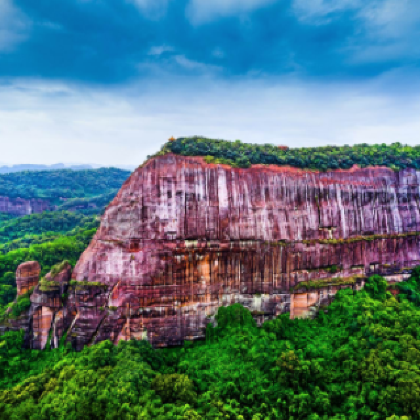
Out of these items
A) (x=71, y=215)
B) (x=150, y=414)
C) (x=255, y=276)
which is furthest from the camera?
(x=71, y=215)

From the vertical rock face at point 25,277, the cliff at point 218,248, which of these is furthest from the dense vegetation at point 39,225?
the cliff at point 218,248

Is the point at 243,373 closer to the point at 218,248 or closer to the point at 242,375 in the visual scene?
the point at 242,375

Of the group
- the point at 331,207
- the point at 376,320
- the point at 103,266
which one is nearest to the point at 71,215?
the point at 103,266

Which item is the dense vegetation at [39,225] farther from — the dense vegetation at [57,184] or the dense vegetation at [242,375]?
the dense vegetation at [242,375]

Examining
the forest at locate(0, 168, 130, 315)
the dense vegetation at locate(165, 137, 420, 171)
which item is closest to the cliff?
the dense vegetation at locate(165, 137, 420, 171)

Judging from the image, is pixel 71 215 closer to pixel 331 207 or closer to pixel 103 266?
pixel 103 266

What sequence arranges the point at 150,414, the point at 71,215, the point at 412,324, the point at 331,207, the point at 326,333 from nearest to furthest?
1. the point at 150,414
2. the point at 412,324
3. the point at 326,333
4. the point at 331,207
5. the point at 71,215

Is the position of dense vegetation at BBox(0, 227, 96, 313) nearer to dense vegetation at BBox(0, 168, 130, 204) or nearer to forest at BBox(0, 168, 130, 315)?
forest at BBox(0, 168, 130, 315)
